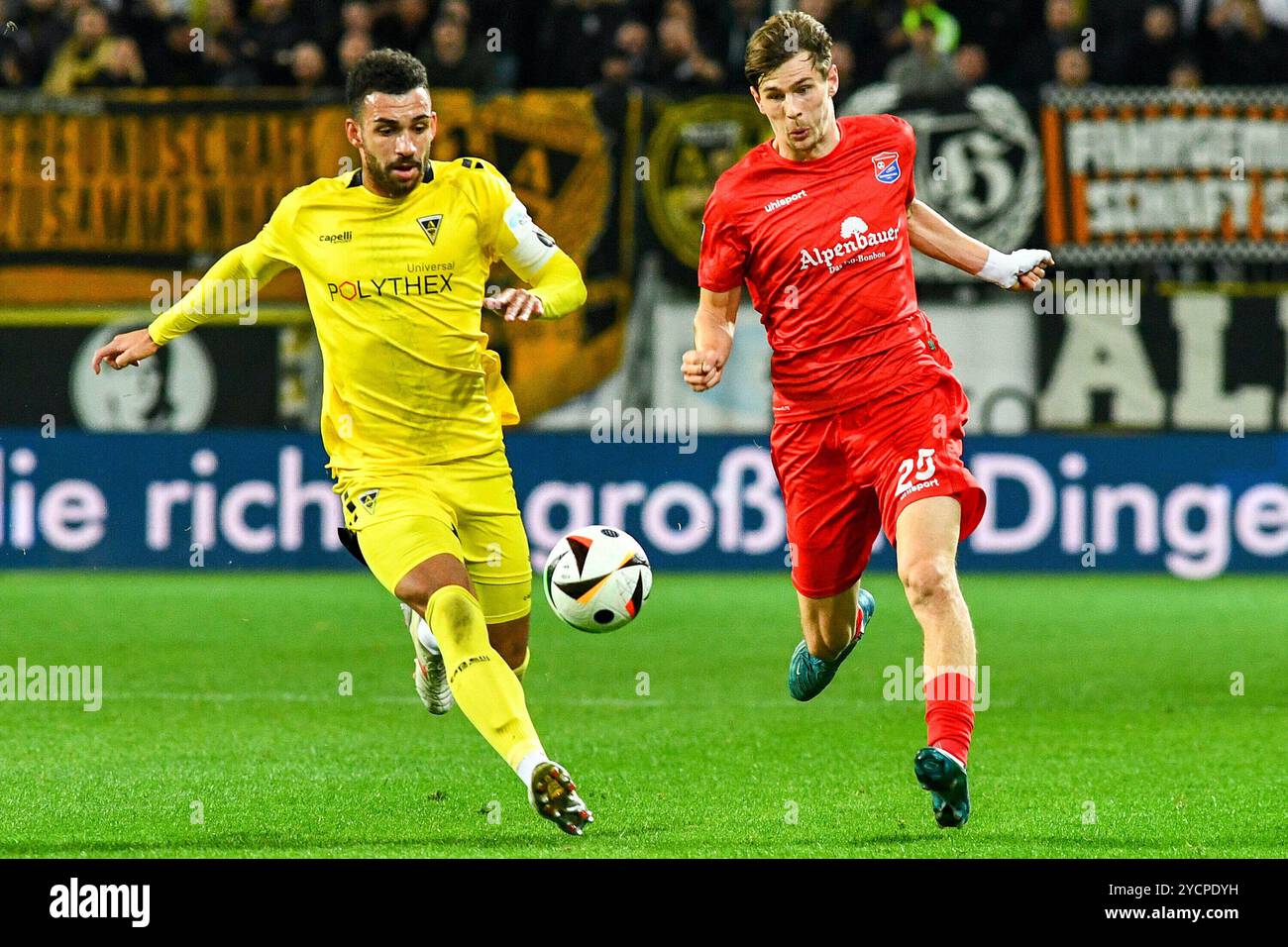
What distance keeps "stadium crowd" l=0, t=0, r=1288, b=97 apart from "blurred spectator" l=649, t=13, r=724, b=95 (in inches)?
0.6

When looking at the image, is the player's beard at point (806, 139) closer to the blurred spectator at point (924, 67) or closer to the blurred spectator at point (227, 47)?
the blurred spectator at point (924, 67)

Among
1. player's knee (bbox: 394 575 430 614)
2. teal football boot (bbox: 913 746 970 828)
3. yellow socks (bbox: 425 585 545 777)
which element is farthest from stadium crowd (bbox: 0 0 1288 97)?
teal football boot (bbox: 913 746 970 828)

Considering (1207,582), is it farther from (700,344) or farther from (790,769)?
(700,344)

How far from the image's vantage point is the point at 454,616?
6609 mm

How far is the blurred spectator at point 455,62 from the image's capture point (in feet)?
52.5

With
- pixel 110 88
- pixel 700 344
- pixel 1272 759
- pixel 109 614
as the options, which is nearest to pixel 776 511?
pixel 109 614

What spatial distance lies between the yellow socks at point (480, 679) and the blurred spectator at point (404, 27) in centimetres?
1069

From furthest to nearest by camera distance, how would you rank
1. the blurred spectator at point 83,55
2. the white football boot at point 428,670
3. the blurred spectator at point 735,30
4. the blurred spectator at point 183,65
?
the blurred spectator at point 183,65, the blurred spectator at point 83,55, the blurred spectator at point 735,30, the white football boot at point 428,670

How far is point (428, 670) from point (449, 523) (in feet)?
4.38

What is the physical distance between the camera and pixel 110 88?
16281 millimetres

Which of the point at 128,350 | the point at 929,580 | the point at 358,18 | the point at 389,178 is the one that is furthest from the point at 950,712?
the point at 358,18

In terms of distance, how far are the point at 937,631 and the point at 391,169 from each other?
2312 mm

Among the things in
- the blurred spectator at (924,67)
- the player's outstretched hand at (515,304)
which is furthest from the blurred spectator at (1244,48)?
the player's outstretched hand at (515,304)

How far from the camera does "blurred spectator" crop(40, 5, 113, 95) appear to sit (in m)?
16.7
